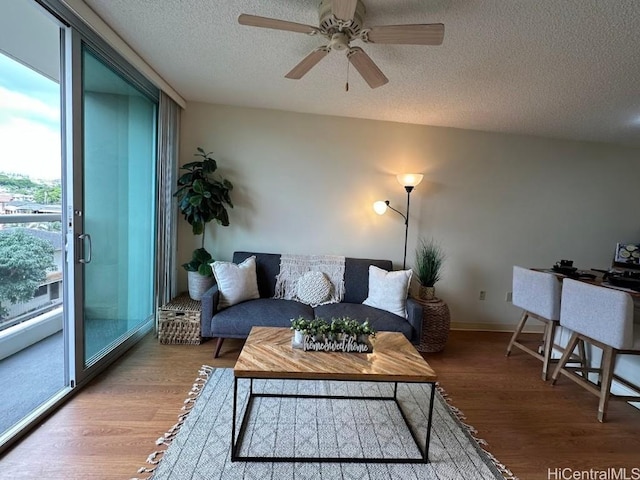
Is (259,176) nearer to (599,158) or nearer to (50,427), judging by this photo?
(50,427)

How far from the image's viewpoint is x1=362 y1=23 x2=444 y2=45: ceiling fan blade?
1.43 meters

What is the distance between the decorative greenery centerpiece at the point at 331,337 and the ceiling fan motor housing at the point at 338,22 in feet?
5.57

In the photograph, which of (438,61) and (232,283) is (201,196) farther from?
(438,61)

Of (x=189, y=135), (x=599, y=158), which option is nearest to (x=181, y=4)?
(x=189, y=135)

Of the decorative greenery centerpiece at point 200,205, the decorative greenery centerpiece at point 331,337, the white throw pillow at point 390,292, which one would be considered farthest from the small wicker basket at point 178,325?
the white throw pillow at point 390,292

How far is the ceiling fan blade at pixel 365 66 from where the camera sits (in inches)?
66.8

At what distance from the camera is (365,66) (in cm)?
181

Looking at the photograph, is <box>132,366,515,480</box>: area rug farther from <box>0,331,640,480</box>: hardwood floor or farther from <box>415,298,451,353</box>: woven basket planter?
<box>415,298,451,353</box>: woven basket planter

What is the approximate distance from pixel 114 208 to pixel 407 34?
2.50 m

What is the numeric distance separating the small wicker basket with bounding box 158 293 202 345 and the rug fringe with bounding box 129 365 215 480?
483 mm

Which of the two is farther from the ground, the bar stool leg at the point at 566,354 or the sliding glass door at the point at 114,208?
the sliding glass door at the point at 114,208

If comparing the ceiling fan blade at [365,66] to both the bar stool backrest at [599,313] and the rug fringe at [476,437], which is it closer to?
the bar stool backrest at [599,313]

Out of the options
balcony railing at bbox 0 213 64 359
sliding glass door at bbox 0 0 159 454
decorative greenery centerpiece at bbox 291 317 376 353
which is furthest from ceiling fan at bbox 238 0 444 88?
balcony railing at bbox 0 213 64 359

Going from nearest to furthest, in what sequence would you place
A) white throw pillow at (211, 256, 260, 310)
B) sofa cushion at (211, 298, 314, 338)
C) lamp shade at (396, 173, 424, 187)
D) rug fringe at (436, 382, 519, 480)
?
1. rug fringe at (436, 382, 519, 480)
2. sofa cushion at (211, 298, 314, 338)
3. white throw pillow at (211, 256, 260, 310)
4. lamp shade at (396, 173, 424, 187)
